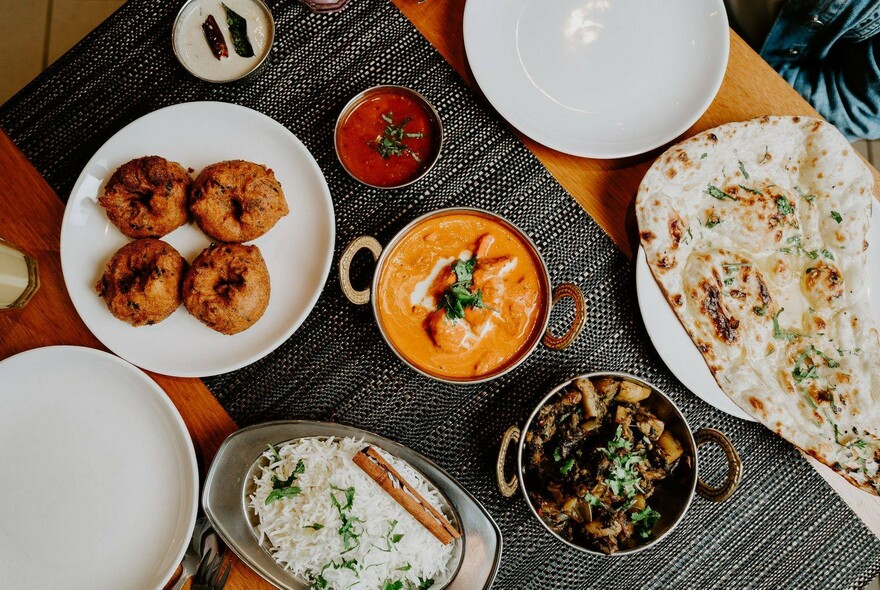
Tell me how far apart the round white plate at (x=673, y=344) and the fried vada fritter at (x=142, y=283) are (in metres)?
1.58

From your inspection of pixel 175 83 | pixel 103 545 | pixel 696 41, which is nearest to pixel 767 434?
pixel 696 41

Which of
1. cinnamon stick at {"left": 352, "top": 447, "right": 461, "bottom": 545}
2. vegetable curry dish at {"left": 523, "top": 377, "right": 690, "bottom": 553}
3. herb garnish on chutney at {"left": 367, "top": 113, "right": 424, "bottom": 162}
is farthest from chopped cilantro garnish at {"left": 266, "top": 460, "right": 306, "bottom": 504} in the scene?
herb garnish on chutney at {"left": 367, "top": 113, "right": 424, "bottom": 162}

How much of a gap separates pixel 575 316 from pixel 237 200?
1226 mm

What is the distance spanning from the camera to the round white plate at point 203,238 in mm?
2092

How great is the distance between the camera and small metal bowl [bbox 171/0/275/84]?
7.08ft

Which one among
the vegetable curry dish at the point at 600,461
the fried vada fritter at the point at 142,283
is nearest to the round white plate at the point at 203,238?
the fried vada fritter at the point at 142,283

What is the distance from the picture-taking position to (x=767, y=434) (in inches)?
92.5

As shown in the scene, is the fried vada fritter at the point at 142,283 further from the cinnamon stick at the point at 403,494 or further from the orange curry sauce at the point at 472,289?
the cinnamon stick at the point at 403,494

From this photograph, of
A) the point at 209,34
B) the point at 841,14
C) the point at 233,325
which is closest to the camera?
the point at 233,325

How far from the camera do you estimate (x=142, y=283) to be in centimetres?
201

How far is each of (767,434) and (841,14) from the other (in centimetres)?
169

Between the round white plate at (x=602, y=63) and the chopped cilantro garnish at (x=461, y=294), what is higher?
the round white plate at (x=602, y=63)

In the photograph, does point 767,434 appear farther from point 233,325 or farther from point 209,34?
point 209,34

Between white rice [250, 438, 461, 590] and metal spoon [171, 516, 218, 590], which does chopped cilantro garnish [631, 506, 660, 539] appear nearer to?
white rice [250, 438, 461, 590]
